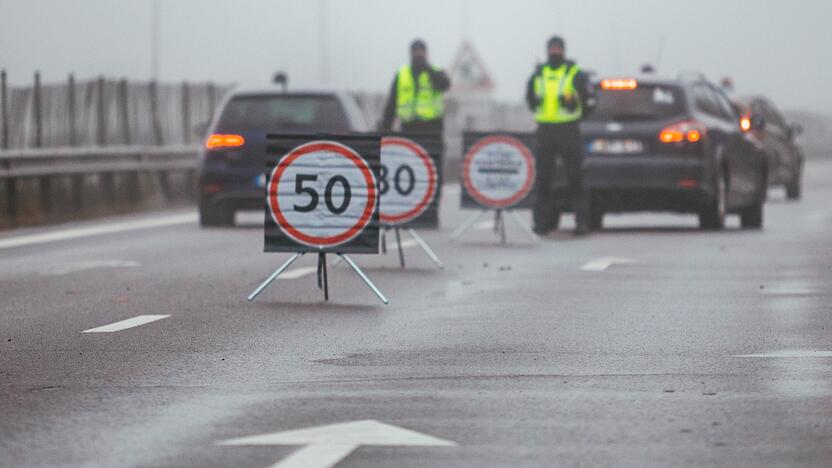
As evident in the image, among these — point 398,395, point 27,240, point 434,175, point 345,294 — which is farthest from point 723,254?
point 398,395

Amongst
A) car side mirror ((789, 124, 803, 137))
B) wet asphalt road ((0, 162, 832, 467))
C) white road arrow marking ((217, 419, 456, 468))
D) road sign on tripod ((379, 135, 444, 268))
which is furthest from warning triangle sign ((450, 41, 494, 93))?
white road arrow marking ((217, 419, 456, 468))

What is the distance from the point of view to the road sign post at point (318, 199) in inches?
558

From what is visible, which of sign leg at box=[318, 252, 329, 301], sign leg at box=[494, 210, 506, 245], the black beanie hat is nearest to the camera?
sign leg at box=[318, 252, 329, 301]

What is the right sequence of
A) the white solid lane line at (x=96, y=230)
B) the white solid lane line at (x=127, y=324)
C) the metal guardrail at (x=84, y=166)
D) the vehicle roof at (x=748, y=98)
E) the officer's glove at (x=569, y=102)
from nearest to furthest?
1. the white solid lane line at (x=127, y=324)
2. the white solid lane line at (x=96, y=230)
3. the officer's glove at (x=569, y=102)
4. the metal guardrail at (x=84, y=166)
5. the vehicle roof at (x=748, y=98)

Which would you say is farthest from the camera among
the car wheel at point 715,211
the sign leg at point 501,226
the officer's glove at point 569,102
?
the car wheel at point 715,211

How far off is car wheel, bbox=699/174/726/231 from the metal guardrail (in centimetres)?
741

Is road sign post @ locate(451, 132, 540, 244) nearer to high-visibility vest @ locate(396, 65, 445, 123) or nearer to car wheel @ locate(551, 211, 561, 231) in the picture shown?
car wheel @ locate(551, 211, 561, 231)

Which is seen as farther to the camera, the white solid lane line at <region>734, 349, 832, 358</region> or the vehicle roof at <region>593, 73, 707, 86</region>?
the vehicle roof at <region>593, 73, 707, 86</region>

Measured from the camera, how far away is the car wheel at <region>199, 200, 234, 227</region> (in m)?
23.5

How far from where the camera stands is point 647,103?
22.1 metres

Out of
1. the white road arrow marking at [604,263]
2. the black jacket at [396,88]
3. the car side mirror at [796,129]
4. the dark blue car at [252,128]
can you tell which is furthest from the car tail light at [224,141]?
the car side mirror at [796,129]

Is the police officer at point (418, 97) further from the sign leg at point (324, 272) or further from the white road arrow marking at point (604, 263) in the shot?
the sign leg at point (324, 272)

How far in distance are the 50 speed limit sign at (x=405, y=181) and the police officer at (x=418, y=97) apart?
17.7 feet

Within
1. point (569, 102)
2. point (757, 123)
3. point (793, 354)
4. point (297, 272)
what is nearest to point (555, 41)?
point (569, 102)
